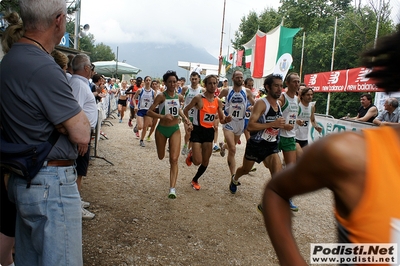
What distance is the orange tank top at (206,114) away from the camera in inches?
232

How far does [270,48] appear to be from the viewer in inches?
634

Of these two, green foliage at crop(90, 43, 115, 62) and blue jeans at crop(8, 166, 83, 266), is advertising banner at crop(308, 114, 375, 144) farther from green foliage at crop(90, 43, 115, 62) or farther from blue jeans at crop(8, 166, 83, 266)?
green foliage at crop(90, 43, 115, 62)

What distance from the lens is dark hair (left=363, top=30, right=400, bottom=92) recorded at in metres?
1.04

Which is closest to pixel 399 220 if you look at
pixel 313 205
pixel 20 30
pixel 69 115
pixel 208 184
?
pixel 69 115

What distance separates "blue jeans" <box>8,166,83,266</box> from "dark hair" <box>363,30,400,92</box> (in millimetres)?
1610

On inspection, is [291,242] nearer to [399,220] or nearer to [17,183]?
[399,220]

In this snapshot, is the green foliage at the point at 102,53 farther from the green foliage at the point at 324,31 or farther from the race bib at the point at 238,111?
the race bib at the point at 238,111

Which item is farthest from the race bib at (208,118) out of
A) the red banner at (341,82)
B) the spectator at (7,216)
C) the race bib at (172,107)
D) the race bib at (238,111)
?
the red banner at (341,82)

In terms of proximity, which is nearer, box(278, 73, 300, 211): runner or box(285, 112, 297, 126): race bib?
box(278, 73, 300, 211): runner

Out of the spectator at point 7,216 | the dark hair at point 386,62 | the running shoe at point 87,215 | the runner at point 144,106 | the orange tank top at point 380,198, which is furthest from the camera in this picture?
the runner at point 144,106

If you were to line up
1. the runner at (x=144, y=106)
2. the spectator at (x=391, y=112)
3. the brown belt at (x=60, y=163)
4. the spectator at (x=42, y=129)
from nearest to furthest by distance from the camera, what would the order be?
the spectator at (x=42, y=129), the brown belt at (x=60, y=163), the spectator at (x=391, y=112), the runner at (x=144, y=106)

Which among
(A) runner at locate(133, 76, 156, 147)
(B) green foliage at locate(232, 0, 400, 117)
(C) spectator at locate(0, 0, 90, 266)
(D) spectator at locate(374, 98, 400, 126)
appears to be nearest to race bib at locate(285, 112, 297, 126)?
(D) spectator at locate(374, 98, 400, 126)

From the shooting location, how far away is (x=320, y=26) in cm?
3734

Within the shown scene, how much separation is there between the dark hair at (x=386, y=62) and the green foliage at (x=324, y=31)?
15.6m
